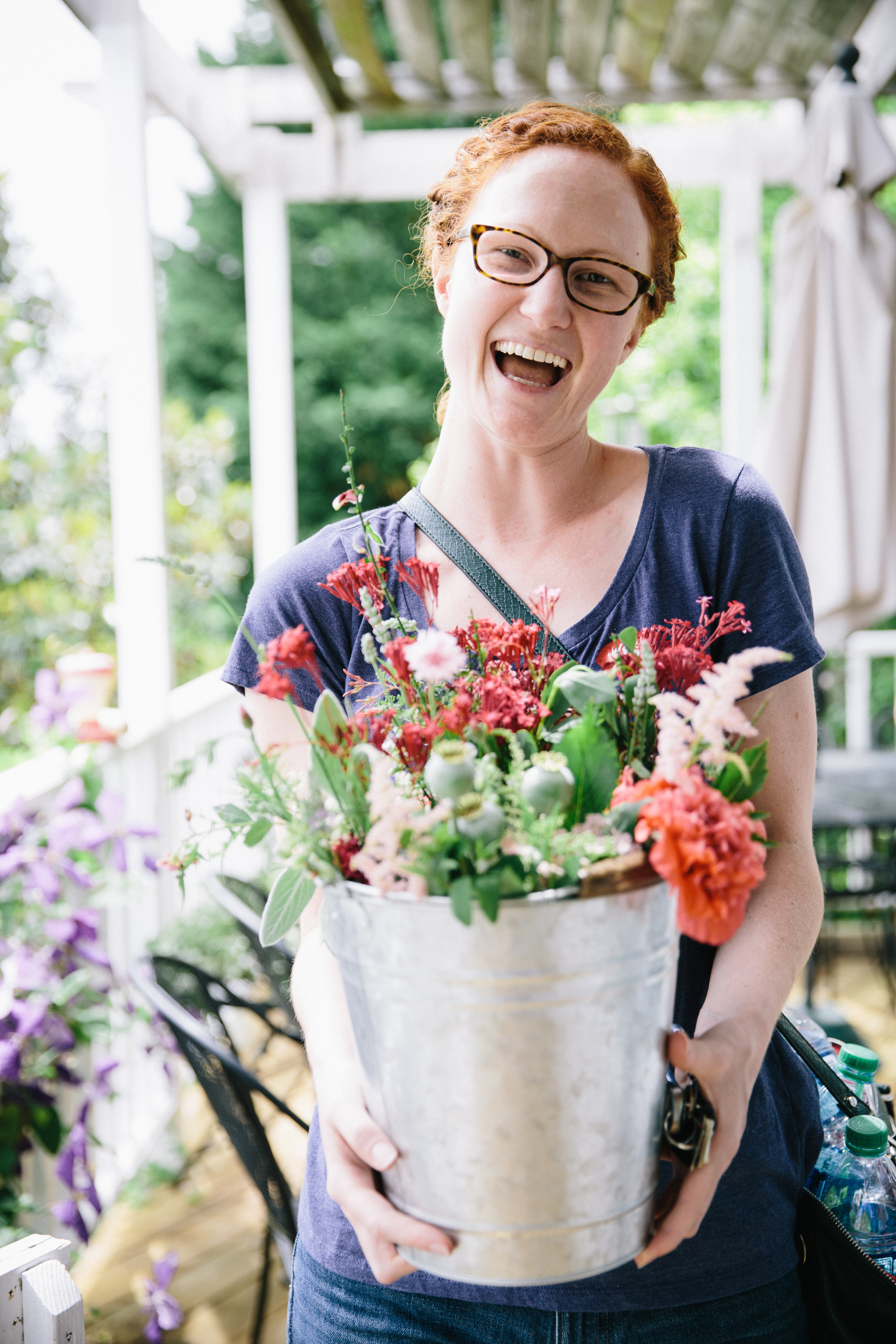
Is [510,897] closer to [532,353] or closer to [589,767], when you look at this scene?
[589,767]

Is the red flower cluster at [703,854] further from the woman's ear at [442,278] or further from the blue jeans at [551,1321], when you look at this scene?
the woman's ear at [442,278]

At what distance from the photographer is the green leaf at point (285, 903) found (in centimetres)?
71

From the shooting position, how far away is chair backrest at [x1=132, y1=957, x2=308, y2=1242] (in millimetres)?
1590

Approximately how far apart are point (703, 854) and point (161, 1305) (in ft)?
6.78

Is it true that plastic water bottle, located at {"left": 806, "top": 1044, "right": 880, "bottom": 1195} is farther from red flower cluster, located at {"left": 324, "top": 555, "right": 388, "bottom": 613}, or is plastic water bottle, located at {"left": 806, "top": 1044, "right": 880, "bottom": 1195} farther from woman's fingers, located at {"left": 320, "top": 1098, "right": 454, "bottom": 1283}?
red flower cluster, located at {"left": 324, "top": 555, "right": 388, "bottom": 613}

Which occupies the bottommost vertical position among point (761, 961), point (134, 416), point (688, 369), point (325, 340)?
point (761, 961)

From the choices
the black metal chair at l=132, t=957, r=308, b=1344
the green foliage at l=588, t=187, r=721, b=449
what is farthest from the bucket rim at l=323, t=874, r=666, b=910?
the green foliage at l=588, t=187, r=721, b=449

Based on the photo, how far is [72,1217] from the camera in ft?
6.46

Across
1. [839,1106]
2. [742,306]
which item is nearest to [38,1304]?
[839,1106]

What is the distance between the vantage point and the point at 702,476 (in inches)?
42.8

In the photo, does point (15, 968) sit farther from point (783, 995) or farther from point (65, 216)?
point (65, 216)

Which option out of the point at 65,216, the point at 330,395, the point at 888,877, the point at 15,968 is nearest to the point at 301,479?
the point at 330,395

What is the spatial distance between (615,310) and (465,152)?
273mm

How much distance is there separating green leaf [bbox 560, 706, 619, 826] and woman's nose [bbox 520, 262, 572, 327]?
51 cm
